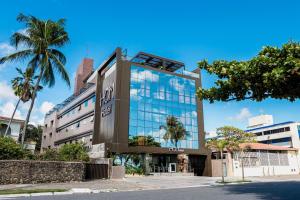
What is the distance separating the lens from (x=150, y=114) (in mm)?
48594

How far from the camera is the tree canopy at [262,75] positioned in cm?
916

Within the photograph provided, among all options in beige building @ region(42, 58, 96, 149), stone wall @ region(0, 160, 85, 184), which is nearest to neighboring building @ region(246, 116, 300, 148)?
beige building @ region(42, 58, 96, 149)

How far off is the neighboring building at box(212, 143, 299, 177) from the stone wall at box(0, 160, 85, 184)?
26.9m

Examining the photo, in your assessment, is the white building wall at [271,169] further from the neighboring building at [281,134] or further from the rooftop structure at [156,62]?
the neighboring building at [281,134]

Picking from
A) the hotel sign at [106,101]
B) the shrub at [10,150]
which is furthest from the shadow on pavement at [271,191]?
the hotel sign at [106,101]

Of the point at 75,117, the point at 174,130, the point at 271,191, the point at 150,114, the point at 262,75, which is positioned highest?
the point at 75,117

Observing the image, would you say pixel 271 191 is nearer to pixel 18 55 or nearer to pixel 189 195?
pixel 189 195

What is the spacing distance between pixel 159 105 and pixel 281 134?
5328 centimetres

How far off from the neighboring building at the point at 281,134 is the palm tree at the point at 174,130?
152ft

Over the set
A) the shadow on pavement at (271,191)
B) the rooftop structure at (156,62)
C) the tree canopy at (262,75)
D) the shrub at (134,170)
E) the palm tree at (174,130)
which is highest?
the rooftop structure at (156,62)

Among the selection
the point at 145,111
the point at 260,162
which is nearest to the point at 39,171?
the point at 145,111

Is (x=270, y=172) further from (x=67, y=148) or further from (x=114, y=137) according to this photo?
(x=67, y=148)

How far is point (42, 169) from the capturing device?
24.4 meters

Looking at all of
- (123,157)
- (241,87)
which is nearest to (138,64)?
(123,157)
